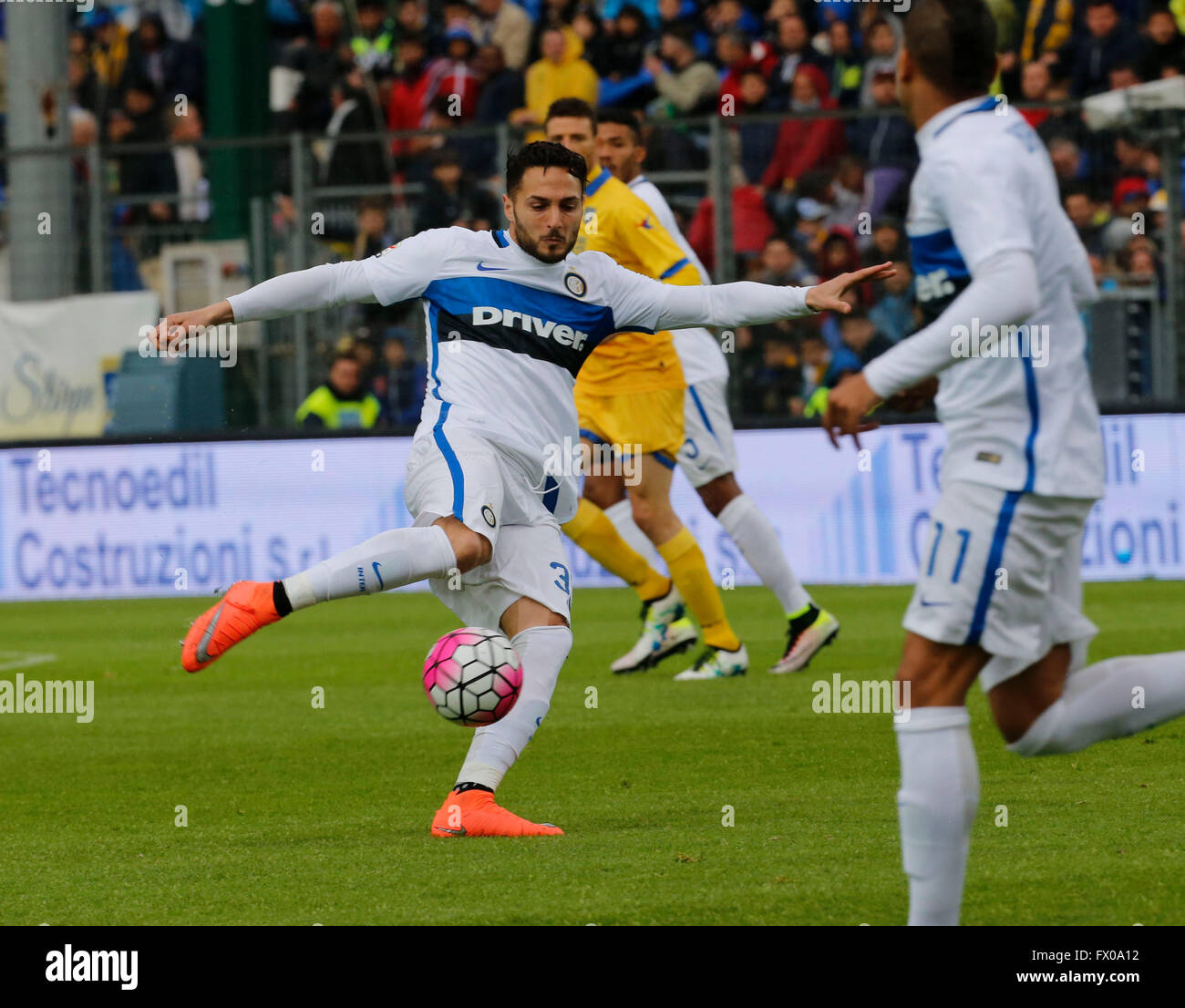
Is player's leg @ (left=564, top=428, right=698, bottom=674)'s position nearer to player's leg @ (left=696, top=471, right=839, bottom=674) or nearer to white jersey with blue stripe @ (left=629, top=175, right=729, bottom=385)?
player's leg @ (left=696, top=471, right=839, bottom=674)

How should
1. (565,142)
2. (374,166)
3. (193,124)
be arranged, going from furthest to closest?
(193,124) < (374,166) < (565,142)

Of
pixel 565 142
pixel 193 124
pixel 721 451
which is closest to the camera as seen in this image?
pixel 565 142

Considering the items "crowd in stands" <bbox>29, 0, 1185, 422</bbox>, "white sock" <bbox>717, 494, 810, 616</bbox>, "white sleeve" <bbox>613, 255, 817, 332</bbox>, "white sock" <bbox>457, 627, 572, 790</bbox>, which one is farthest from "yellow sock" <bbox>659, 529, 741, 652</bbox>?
"crowd in stands" <bbox>29, 0, 1185, 422</bbox>

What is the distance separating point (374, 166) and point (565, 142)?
702 centimetres

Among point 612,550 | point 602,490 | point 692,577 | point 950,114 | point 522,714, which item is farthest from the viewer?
point 602,490

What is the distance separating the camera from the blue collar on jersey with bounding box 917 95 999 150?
4230 mm

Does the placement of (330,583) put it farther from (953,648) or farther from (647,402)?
(647,402)

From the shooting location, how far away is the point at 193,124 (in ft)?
59.9

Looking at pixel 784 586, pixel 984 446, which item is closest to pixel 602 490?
pixel 784 586

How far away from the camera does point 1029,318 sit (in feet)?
13.1

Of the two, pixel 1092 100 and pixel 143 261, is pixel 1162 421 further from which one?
pixel 143 261

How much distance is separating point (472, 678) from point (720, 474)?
418cm

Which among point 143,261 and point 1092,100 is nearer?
point 1092,100
